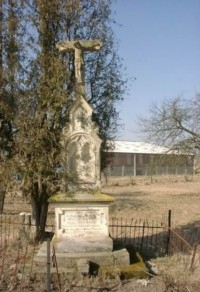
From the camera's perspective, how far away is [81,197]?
8406 millimetres

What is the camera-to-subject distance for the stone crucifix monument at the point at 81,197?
823cm

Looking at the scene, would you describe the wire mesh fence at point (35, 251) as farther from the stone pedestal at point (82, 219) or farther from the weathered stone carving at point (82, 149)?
the weathered stone carving at point (82, 149)

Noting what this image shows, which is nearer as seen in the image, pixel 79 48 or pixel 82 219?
pixel 82 219

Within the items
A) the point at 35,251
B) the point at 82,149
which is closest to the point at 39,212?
the point at 35,251

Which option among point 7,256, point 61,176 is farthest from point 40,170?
point 7,256

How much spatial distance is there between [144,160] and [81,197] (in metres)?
63.7

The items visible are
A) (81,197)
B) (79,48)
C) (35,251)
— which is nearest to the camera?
(81,197)

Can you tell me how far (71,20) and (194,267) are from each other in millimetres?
6603

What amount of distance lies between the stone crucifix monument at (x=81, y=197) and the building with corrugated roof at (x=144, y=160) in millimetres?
2719

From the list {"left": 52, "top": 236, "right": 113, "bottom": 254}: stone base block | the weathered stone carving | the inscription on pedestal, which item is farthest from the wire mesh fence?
the weathered stone carving

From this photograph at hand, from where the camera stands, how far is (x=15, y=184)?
9945 mm

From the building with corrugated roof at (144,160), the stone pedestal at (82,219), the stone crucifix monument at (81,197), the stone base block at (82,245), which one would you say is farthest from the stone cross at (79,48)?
the stone base block at (82,245)

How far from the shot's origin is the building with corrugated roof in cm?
2677

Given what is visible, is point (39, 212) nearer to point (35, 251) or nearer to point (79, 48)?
point (35, 251)
